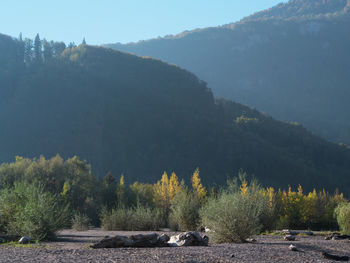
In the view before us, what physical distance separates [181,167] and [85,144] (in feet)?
87.1

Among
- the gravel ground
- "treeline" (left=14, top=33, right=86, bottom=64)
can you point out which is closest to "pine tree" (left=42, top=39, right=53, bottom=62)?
"treeline" (left=14, top=33, right=86, bottom=64)

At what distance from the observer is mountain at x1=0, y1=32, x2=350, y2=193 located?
115438mm

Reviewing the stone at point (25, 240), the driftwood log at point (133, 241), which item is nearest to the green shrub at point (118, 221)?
the stone at point (25, 240)

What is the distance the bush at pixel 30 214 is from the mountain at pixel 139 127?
90.9m

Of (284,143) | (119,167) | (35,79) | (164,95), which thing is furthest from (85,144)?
(284,143)

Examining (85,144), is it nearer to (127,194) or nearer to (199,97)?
(199,97)

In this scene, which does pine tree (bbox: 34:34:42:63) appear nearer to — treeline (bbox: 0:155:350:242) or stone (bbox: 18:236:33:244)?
treeline (bbox: 0:155:350:242)

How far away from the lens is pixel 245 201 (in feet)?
44.2

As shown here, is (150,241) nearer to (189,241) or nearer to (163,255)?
(189,241)

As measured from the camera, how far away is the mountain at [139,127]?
115 metres

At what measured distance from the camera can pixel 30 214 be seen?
42.0 ft

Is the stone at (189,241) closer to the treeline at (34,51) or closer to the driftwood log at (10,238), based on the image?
the driftwood log at (10,238)

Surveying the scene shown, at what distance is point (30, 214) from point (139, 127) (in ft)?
404

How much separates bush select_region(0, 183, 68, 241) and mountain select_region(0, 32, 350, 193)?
9090cm
